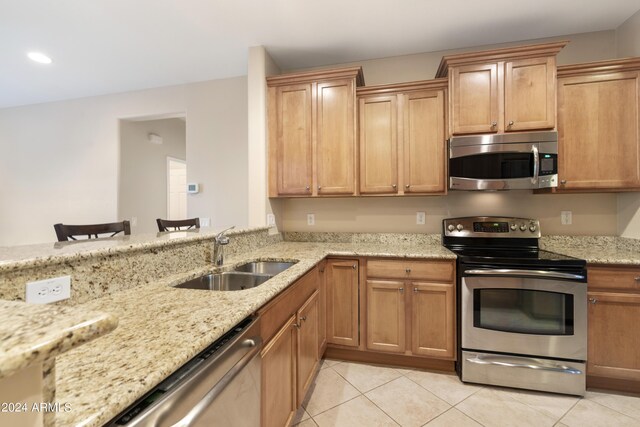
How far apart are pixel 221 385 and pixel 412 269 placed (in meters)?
1.65

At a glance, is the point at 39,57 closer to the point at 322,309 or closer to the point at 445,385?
the point at 322,309

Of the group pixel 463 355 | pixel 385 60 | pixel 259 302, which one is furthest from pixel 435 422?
pixel 385 60

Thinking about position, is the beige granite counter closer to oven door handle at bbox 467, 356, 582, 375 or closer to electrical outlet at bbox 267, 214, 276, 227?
oven door handle at bbox 467, 356, 582, 375

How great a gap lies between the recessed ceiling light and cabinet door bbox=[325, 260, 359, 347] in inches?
134

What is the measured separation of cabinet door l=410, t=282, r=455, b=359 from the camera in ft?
6.79

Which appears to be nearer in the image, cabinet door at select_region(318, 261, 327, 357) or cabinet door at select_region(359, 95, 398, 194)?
cabinet door at select_region(318, 261, 327, 357)

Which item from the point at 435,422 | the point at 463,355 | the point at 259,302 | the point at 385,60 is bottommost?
the point at 435,422

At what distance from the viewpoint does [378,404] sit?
180 centimetres

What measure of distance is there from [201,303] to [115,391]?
509 mm

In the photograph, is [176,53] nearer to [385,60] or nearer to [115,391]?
[385,60]

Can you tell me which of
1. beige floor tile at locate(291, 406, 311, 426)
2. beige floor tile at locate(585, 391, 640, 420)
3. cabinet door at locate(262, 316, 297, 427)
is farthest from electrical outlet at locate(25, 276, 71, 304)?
A: beige floor tile at locate(585, 391, 640, 420)

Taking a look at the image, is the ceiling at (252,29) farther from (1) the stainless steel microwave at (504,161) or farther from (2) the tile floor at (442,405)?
(2) the tile floor at (442,405)

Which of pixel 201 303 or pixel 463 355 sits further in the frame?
pixel 463 355

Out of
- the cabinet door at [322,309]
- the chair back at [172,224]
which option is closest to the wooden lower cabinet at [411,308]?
the cabinet door at [322,309]
